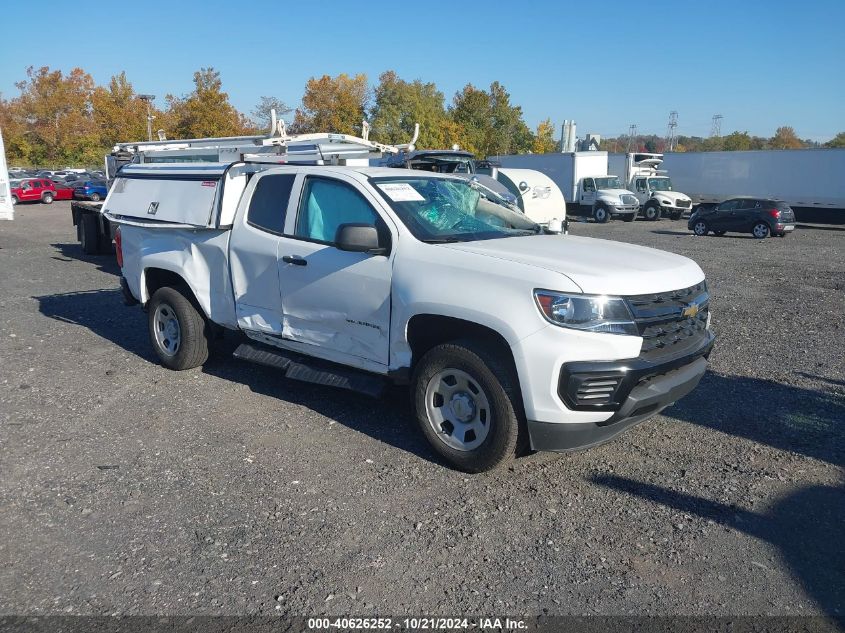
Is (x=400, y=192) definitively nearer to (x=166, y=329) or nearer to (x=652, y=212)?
(x=166, y=329)

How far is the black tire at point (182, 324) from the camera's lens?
6.54 m

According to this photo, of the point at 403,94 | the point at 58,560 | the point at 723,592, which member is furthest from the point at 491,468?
the point at 403,94

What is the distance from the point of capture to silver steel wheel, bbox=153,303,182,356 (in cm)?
678

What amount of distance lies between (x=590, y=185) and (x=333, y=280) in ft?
99.1

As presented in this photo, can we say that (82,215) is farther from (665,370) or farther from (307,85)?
(307,85)

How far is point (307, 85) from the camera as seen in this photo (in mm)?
50844

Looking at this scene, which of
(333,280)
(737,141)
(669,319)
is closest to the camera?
(669,319)

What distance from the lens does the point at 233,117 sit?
48844 mm

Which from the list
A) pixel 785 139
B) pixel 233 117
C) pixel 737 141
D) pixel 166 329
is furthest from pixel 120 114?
pixel 785 139

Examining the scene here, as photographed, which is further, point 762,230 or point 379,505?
point 762,230

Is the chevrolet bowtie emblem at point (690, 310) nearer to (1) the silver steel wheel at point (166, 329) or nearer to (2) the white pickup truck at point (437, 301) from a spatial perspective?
(2) the white pickup truck at point (437, 301)

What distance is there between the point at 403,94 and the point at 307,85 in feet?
29.2

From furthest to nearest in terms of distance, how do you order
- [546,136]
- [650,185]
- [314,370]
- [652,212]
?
[546,136]
[650,185]
[652,212]
[314,370]

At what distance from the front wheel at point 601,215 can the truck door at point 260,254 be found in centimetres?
2812
